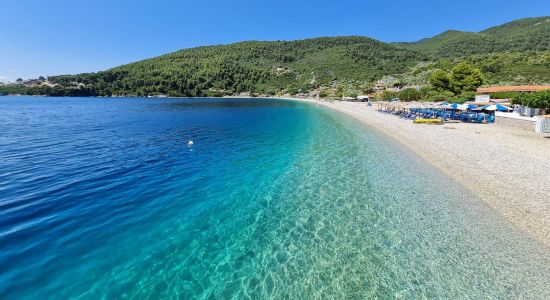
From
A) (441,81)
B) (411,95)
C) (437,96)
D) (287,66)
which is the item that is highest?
(287,66)

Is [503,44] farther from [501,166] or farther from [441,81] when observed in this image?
[501,166]

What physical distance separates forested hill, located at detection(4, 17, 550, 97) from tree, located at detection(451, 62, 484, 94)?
4133cm

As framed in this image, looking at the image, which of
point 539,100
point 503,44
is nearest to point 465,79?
point 539,100

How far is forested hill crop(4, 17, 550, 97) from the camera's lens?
113 meters

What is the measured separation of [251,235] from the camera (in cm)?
694

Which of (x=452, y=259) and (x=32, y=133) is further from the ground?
(x=32, y=133)

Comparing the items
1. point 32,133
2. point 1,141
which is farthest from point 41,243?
point 32,133

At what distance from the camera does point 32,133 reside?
21.6 m

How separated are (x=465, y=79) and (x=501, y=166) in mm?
43813

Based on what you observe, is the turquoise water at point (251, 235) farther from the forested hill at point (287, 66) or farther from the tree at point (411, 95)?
the forested hill at point (287, 66)

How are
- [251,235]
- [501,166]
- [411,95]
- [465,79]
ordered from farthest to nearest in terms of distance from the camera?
1. [411,95]
2. [465,79]
3. [501,166]
4. [251,235]

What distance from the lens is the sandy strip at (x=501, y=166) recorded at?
25.8 feet

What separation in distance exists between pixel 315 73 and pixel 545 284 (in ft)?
430

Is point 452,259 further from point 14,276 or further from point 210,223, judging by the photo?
point 14,276
